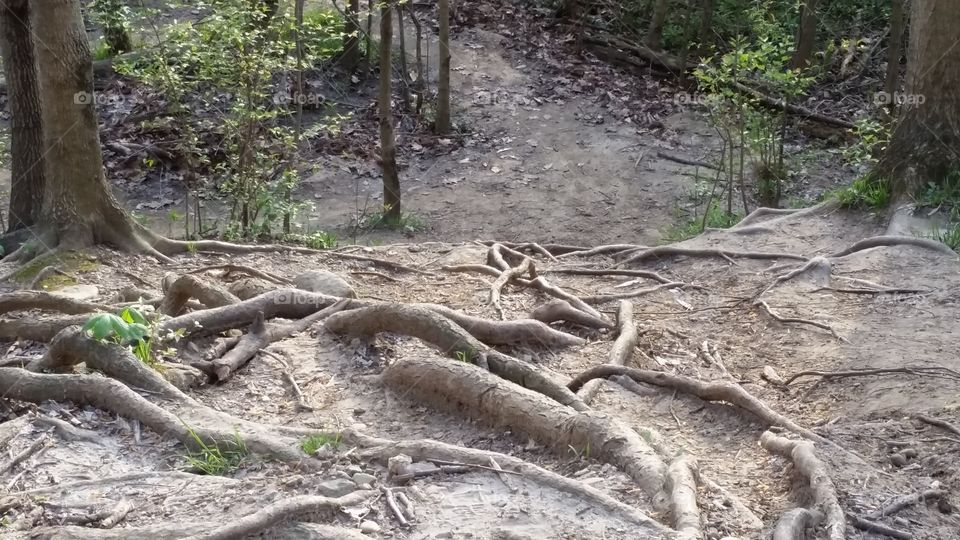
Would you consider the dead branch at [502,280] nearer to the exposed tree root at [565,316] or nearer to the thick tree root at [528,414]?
the exposed tree root at [565,316]

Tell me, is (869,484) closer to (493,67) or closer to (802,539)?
(802,539)

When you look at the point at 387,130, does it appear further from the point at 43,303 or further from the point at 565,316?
the point at 43,303

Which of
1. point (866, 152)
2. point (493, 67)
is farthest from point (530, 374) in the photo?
point (493, 67)

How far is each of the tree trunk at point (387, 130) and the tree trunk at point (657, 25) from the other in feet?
24.3

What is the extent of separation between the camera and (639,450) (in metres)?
4.15

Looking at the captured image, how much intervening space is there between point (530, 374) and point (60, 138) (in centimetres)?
470

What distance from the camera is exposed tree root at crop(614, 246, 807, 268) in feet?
28.0

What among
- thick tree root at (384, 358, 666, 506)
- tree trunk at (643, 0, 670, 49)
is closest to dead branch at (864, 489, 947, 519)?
thick tree root at (384, 358, 666, 506)

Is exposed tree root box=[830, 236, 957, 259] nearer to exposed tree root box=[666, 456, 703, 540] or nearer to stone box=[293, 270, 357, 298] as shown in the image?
stone box=[293, 270, 357, 298]

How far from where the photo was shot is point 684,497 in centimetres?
376

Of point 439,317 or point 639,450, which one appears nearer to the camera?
point 639,450

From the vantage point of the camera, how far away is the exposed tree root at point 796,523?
3.73 m

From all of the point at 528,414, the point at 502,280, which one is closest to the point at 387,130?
the point at 502,280

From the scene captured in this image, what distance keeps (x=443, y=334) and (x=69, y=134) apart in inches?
159
